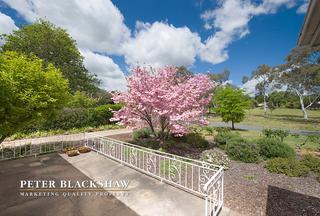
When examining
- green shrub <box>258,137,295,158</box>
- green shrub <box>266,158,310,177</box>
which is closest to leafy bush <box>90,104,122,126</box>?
green shrub <box>258,137,295,158</box>

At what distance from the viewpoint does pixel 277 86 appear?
2906cm

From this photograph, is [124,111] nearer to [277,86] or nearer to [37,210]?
[37,210]

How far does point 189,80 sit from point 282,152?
4814mm

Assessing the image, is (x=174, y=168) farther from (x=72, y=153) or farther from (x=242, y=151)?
(x=72, y=153)

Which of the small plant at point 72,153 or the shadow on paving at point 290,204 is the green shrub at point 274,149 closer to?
the shadow on paving at point 290,204

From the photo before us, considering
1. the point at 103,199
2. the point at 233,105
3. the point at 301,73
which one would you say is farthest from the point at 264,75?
the point at 103,199

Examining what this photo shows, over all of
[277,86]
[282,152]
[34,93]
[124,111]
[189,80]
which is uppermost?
[277,86]

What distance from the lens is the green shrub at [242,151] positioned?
6527 mm

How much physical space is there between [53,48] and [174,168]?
69.6 feet

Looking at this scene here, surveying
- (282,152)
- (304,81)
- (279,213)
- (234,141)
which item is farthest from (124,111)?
(304,81)

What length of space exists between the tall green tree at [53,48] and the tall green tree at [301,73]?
97.3ft

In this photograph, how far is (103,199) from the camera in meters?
3.79

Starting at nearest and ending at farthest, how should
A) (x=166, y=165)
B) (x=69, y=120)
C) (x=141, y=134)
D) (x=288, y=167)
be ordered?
(x=288, y=167) → (x=166, y=165) → (x=141, y=134) → (x=69, y=120)

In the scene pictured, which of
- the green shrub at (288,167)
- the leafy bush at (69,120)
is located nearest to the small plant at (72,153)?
the leafy bush at (69,120)
